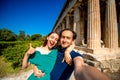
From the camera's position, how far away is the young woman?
316 cm

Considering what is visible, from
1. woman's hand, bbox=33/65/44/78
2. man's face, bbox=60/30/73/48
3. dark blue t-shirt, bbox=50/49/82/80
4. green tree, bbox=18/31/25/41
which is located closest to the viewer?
dark blue t-shirt, bbox=50/49/82/80

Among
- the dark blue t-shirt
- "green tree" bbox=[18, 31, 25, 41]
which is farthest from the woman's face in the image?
"green tree" bbox=[18, 31, 25, 41]

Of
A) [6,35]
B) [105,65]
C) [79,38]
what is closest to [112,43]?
[105,65]

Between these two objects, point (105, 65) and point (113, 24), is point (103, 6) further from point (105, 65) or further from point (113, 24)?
point (105, 65)

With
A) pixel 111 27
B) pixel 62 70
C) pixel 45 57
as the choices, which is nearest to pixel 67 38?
pixel 62 70

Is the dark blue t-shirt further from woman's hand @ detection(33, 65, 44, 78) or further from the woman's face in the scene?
the woman's face

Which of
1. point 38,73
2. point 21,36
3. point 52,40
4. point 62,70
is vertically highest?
point 21,36

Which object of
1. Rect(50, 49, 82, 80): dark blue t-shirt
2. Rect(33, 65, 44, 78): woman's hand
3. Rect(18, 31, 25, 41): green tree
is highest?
Rect(18, 31, 25, 41): green tree

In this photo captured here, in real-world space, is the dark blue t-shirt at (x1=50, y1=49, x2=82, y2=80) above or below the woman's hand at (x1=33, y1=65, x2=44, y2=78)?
above

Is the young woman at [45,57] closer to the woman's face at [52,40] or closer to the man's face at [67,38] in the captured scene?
the woman's face at [52,40]

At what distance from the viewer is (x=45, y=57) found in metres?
3.28

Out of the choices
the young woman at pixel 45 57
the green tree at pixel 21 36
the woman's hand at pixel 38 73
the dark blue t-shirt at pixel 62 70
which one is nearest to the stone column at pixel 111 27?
the young woman at pixel 45 57

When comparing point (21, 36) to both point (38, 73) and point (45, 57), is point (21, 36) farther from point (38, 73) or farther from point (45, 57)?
point (38, 73)

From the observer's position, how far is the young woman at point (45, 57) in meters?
3.16
